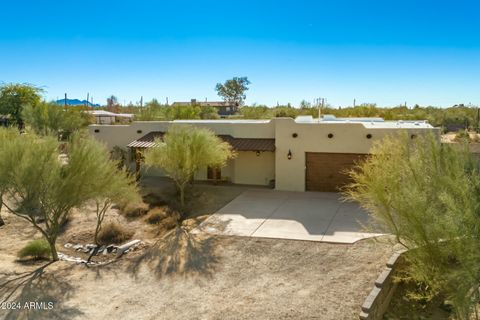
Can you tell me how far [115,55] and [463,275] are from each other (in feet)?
142

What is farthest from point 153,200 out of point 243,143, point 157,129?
point 157,129

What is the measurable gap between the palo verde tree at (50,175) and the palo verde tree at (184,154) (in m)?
3.63

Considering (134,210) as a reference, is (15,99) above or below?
above

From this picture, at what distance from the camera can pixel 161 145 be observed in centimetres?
1906

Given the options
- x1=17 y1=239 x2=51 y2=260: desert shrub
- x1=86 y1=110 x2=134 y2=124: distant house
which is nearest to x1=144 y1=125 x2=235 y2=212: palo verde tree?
x1=17 y1=239 x2=51 y2=260: desert shrub

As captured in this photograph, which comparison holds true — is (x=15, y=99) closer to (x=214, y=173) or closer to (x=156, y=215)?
(x=214, y=173)

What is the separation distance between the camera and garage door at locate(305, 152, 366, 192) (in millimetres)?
21516

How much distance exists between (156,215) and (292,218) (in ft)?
20.9

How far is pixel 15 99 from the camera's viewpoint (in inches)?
1746

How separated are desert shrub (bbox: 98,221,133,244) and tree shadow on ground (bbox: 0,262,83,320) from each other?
386 cm

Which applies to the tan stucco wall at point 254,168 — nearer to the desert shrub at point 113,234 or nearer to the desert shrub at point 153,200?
the desert shrub at point 153,200

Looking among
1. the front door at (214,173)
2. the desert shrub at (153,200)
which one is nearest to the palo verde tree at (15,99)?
the front door at (214,173)

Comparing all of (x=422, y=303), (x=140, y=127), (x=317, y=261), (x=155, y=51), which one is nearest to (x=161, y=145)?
(x=140, y=127)

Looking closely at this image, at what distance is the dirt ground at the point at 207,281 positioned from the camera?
33.9 ft
